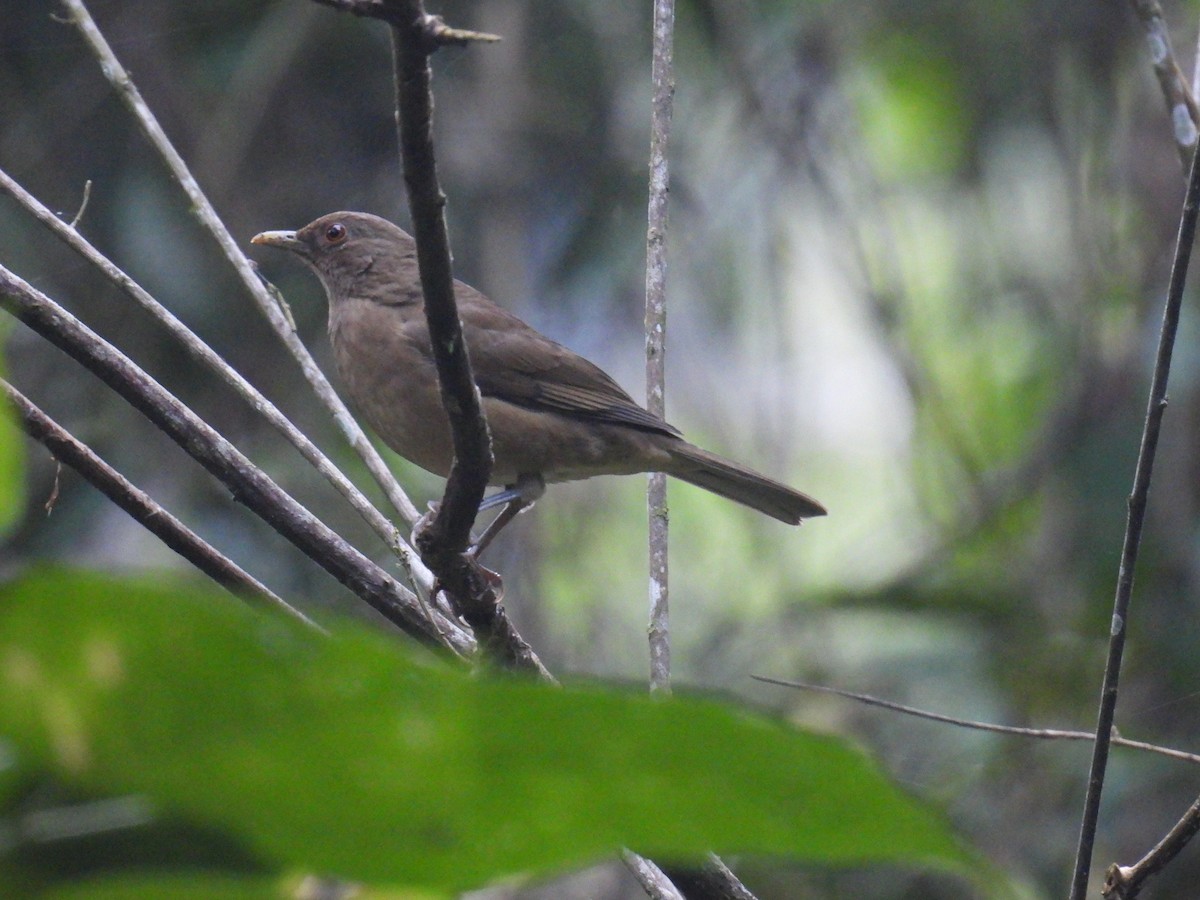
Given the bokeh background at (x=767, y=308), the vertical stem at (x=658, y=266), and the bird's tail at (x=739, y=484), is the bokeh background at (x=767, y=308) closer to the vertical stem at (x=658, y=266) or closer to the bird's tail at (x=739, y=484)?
the bird's tail at (x=739, y=484)

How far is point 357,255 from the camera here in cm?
589

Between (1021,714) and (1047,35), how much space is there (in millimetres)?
4422

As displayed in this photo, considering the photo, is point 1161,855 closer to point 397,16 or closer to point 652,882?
point 652,882

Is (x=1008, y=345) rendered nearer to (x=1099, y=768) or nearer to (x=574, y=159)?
(x=574, y=159)

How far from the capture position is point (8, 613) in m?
0.55

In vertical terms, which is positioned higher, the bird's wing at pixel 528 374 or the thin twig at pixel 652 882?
the bird's wing at pixel 528 374

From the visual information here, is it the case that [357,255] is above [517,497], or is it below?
above

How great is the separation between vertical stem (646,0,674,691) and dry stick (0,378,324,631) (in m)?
1.17

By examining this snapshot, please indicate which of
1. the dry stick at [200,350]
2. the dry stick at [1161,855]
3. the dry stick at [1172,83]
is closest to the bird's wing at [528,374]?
the dry stick at [200,350]

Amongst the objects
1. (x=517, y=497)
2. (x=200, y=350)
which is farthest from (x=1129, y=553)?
(x=517, y=497)

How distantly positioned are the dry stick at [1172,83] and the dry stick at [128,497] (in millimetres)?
2545

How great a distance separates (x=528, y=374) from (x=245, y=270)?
180 cm

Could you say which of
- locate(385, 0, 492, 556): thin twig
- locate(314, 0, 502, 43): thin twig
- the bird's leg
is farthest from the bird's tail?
locate(314, 0, 502, 43): thin twig

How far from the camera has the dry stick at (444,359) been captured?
78.7 inches
